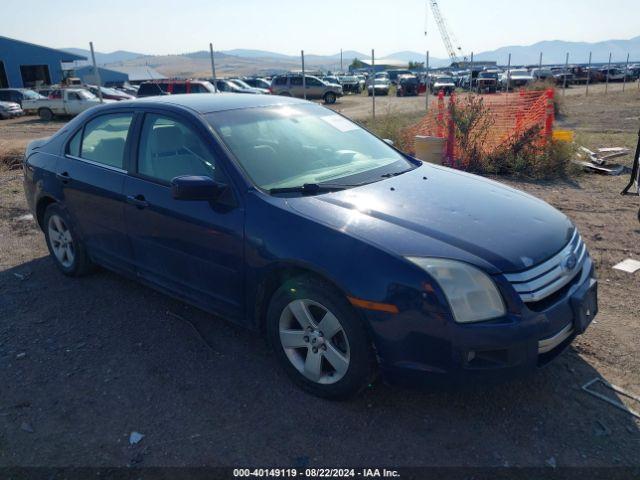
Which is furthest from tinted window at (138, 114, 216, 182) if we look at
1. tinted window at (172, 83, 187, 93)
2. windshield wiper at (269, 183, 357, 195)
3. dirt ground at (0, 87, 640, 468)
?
tinted window at (172, 83, 187, 93)

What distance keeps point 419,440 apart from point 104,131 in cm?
340

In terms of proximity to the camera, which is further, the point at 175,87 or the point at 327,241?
the point at 175,87

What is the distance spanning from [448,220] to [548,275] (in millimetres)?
593

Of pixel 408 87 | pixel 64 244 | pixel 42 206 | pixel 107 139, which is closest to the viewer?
pixel 107 139

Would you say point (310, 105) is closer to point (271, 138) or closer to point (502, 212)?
point (271, 138)

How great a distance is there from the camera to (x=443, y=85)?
36406 millimetres

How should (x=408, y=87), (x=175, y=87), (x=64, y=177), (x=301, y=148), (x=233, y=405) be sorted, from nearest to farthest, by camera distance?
(x=233, y=405) < (x=301, y=148) < (x=64, y=177) < (x=175, y=87) < (x=408, y=87)

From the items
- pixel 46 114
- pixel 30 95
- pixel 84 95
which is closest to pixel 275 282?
pixel 84 95

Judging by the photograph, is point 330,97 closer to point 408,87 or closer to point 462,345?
point 408,87

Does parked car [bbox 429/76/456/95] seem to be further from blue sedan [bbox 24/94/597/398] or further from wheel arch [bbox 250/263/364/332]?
wheel arch [bbox 250/263/364/332]

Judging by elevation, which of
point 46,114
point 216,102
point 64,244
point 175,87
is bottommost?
point 46,114

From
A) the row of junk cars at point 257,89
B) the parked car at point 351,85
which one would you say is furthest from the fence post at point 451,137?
the parked car at point 351,85

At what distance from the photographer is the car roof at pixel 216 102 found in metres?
3.78

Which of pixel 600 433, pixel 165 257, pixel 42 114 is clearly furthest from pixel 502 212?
pixel 42 114
